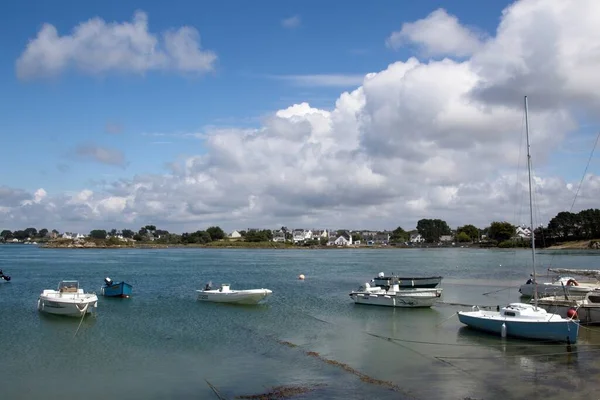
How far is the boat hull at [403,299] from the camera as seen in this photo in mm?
46188

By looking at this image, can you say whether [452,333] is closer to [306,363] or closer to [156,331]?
[306,363]

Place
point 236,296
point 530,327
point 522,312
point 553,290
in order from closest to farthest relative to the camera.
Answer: point 530,327 < point 522,312 < point 553,290 < point 236,296

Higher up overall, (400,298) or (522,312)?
(522,312)

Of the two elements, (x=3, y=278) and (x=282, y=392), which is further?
(x=3, y=278)

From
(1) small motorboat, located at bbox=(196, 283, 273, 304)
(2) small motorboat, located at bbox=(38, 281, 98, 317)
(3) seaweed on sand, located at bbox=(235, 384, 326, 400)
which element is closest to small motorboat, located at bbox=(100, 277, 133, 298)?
(1) small motorboat, located at bbox=(196, 283, 273, 304)

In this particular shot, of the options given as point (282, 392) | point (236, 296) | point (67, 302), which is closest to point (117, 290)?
point (236, 296)

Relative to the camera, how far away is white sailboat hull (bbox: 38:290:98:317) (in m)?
41.0

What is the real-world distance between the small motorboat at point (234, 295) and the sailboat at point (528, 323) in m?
19.6

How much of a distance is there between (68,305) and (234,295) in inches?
546

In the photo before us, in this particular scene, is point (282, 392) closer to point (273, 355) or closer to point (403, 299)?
point (273, 355)

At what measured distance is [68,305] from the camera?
135 feet

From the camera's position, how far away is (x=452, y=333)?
1359 inches

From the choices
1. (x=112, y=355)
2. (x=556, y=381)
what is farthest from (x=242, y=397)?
→ (x=556, y=381)

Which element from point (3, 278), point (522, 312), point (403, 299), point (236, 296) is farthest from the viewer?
point (3, 278)
